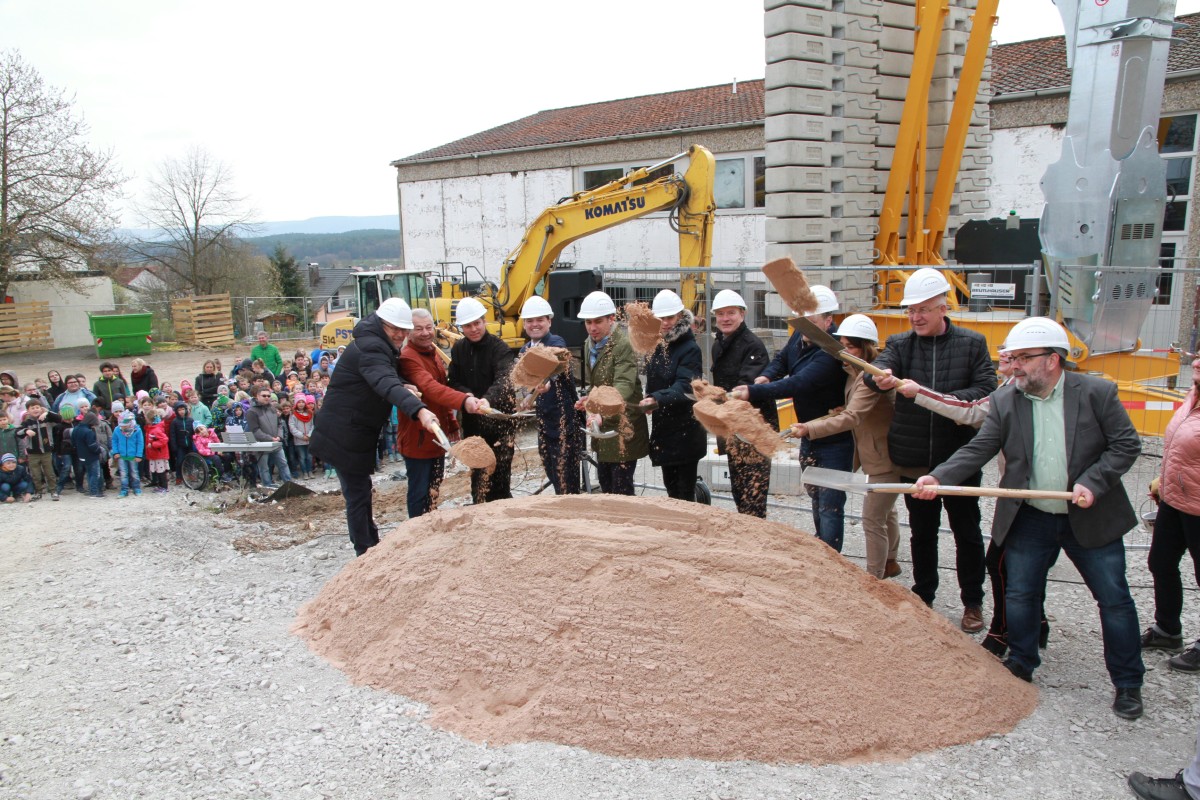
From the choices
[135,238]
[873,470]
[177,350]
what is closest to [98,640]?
[873,470]

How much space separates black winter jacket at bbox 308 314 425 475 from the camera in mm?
5508

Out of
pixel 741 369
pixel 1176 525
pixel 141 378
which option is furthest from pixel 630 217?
pixel 1176 525

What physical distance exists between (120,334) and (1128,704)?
25.4 metres

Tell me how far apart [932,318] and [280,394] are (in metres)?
7.48

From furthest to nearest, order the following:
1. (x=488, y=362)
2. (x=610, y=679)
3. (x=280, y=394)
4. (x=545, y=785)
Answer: (x=280, y=394), (x=488, y=362), (x=610, y=679), (x=545, y=785)

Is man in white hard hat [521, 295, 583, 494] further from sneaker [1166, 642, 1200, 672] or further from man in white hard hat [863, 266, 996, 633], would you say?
sneaker [1166, 642, 1200, 672]

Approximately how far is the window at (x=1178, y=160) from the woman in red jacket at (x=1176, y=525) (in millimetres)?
13699

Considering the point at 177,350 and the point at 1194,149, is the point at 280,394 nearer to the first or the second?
the point at 1194,149

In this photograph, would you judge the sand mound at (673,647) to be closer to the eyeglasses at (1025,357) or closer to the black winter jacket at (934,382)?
the black winter jacket at (934,382)

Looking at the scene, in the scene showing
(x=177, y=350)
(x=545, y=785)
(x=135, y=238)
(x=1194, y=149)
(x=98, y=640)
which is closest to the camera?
(x=545, y=785)

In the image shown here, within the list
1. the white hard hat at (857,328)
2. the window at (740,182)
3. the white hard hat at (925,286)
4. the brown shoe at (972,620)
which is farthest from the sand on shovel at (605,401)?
the window at (740,182)

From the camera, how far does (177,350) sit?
25.3 m

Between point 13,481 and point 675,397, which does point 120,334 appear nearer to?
point 13,481

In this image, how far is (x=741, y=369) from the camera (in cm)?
562
